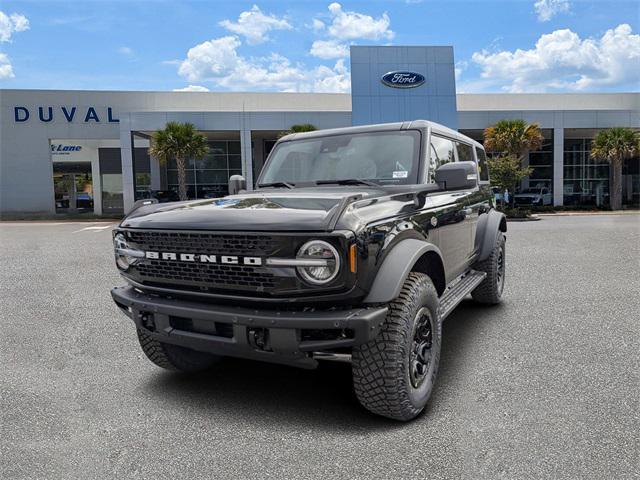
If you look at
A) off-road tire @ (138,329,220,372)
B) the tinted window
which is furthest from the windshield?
off-road tire @ (138,329,220,372)

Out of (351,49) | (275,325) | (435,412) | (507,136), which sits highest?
(351,49)

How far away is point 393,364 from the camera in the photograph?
108 inches

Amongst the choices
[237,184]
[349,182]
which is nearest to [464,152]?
[349,182]

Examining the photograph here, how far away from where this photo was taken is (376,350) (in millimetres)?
2758

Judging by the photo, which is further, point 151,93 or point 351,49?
point 151,93

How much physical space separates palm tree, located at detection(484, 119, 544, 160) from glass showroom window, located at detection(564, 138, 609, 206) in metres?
8.39

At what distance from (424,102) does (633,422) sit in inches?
1072

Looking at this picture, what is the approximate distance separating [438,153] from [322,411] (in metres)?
2.36

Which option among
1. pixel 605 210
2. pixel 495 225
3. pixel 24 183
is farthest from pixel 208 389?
pixel 24 183

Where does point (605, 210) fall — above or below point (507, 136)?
below

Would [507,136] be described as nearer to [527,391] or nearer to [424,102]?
[424,102]

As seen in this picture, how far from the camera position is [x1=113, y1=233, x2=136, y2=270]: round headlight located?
3.35 metres

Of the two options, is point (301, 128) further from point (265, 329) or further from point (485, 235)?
point (265, 329)

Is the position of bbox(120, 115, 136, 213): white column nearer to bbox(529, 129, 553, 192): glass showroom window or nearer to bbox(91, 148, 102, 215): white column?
bbox(91, 148, 102, 215): white column
